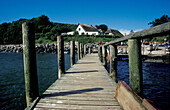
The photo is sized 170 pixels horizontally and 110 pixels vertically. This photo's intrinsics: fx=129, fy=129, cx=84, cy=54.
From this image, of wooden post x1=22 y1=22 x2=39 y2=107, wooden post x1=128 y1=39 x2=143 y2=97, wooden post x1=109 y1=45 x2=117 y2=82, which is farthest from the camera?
wooden post x1=109 y1=45 x2=117 y2=82

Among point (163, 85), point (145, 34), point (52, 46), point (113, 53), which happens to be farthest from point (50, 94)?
point (52, 46)

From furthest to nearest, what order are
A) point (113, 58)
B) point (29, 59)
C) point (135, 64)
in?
point (113, 58), point (29, 59), point (135, 64)

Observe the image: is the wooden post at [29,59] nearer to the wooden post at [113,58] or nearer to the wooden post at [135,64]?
the wooden post at [135,64]

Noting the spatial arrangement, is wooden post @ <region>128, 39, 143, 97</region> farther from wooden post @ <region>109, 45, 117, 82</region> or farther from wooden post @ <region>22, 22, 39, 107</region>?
wooden post @ <region>109, 45, 117, 82</region>

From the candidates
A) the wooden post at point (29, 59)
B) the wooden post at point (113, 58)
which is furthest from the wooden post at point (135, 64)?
the wooden post at point (113, 58)

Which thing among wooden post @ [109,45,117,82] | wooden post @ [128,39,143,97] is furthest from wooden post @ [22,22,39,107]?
wooden post @ [109,45,117,82]

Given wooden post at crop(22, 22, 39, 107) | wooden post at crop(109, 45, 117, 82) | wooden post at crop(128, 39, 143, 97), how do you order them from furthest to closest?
wooden post at crop(109, 45, 117, 82)
wooden post at crop(22, 22, 39, 107)
wooden post at crop(128, 39, 143, 97)

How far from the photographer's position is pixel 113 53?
15.0ft

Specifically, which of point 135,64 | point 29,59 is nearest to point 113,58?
point 135,64

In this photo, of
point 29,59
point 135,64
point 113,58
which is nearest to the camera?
point 135,64

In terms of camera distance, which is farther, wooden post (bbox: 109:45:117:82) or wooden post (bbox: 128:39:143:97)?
wooden post (bbox: 109:45:117:82)

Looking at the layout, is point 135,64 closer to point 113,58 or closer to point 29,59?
point 29,59

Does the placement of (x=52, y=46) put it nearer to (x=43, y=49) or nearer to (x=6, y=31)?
(x=43, y=49)

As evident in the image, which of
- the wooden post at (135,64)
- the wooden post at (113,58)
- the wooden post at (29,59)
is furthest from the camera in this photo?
the wooden post at (113,58)
